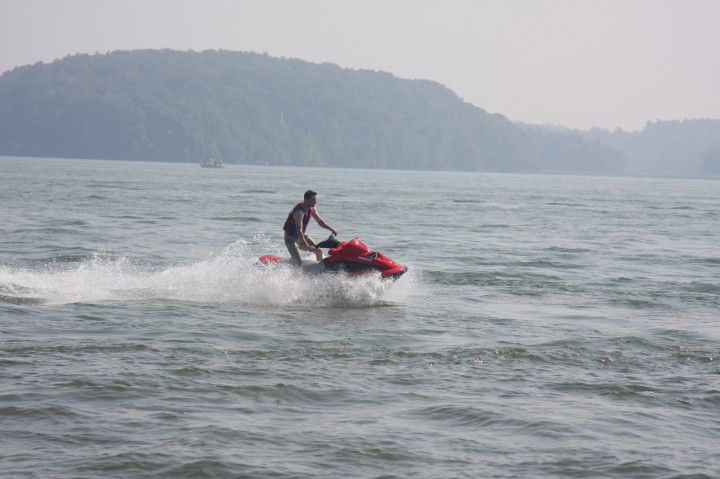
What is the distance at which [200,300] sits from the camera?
1377cm

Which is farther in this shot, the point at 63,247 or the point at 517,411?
the point at 63,247

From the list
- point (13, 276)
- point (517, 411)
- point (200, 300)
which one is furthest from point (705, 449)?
point (13, 276)

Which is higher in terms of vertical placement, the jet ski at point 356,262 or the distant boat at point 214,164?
the distant boat at point 214,164

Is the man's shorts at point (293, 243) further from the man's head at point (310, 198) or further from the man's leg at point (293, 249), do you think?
the man's head at point (310, 198)

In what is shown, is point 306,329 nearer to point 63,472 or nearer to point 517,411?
point 517,411

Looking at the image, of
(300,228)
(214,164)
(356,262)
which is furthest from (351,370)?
(214,164)

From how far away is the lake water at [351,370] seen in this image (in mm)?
6988

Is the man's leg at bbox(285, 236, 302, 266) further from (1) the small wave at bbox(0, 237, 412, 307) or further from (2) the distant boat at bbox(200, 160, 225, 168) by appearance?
(2) the distant boat at bbox(200, 160, 225, 168)

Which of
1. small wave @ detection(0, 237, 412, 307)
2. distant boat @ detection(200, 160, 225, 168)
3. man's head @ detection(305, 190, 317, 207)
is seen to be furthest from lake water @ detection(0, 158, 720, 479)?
distant boat @ detection(200, 160, 225, 168)

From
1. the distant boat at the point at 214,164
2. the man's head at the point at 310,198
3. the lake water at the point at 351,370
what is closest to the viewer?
the lake water at the point at 351,370

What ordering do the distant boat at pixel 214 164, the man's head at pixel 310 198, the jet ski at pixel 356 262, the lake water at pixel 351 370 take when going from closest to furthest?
1. the lake water at pixel 351 370
2. the man's head at pixel 310 198
3. the jet ski at pixel 356 262
4. the distant boat at pixel 214 164

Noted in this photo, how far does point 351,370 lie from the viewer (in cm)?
951

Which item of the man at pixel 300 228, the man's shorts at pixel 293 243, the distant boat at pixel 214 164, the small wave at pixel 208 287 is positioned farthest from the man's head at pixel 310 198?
the distant boat at pixel 214 164

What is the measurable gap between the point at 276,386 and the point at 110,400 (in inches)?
64.0
